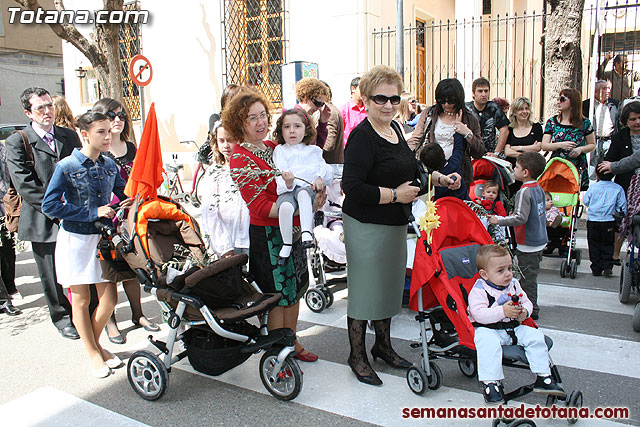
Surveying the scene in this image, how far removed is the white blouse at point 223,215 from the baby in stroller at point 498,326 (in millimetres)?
2187

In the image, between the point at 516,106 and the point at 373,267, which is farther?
the point at 516,106

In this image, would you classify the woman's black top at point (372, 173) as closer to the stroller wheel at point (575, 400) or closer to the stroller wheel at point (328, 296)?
the stroller wheel at point (575, 400)

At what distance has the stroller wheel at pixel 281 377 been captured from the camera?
142 inches

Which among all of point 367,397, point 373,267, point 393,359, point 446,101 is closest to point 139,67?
point 446,101

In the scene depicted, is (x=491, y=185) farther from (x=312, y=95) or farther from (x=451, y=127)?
(x=312, y=95)

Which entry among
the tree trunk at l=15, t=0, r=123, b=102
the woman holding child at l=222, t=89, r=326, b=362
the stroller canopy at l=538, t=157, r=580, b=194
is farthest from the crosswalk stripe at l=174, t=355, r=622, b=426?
the tree trunk at l=15, t=0, r=123, b=102

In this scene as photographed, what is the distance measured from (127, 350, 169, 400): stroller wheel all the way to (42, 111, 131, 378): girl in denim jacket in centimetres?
50

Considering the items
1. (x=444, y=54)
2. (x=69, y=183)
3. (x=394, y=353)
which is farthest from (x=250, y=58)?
(x=394, y=353)

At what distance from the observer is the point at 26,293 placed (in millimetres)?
6762

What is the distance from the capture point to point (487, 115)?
22.4ft

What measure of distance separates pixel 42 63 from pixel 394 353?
2887cm

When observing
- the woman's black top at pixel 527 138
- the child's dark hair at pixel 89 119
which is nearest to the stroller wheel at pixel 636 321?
the woman's black top at pixel 527 138

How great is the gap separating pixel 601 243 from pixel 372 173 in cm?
418

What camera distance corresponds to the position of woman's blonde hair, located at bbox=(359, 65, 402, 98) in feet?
11.7
